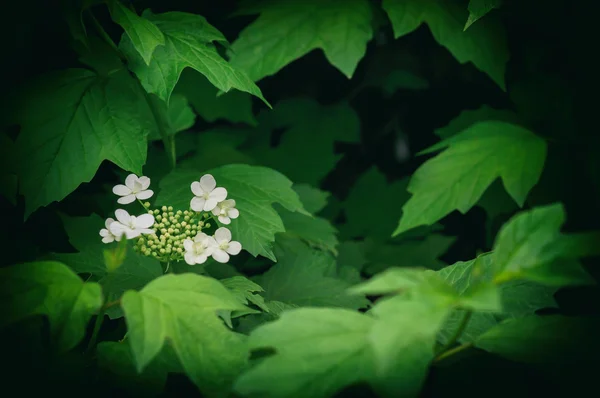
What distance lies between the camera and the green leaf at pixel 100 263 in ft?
5.50

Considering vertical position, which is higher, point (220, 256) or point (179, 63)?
point (179, 63)

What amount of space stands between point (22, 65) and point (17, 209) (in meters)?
0.58

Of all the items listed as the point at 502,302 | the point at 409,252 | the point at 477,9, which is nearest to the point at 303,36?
the point at 477,9

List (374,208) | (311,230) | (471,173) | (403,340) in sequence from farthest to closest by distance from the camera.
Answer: (374,208) < (311,230) < (471,173) < (403,340)

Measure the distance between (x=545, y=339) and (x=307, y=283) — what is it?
974 millimetres

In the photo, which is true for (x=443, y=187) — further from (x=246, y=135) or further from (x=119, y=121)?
(x=246, y=135)

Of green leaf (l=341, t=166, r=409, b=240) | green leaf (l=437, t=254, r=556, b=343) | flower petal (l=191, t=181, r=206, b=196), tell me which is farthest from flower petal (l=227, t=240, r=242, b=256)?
green leaf (l=341, t=166, r=409, b=240)

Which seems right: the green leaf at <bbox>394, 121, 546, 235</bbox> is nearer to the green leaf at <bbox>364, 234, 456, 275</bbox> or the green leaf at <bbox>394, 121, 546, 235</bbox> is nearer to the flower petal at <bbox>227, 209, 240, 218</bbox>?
the flower petal at <bbox>227, 209, 240, 218</bbox>

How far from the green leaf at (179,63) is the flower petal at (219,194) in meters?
0.34

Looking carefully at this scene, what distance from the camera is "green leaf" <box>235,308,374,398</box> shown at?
1.06 metres

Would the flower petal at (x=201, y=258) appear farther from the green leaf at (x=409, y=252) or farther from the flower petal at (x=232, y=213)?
the green leaf at (x=409, y=252)

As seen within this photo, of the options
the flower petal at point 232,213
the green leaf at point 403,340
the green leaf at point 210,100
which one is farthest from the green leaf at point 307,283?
the green leaf at point 210,100

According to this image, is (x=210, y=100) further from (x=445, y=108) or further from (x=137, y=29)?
(x=445, y=108)

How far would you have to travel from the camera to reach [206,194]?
1708 mm
